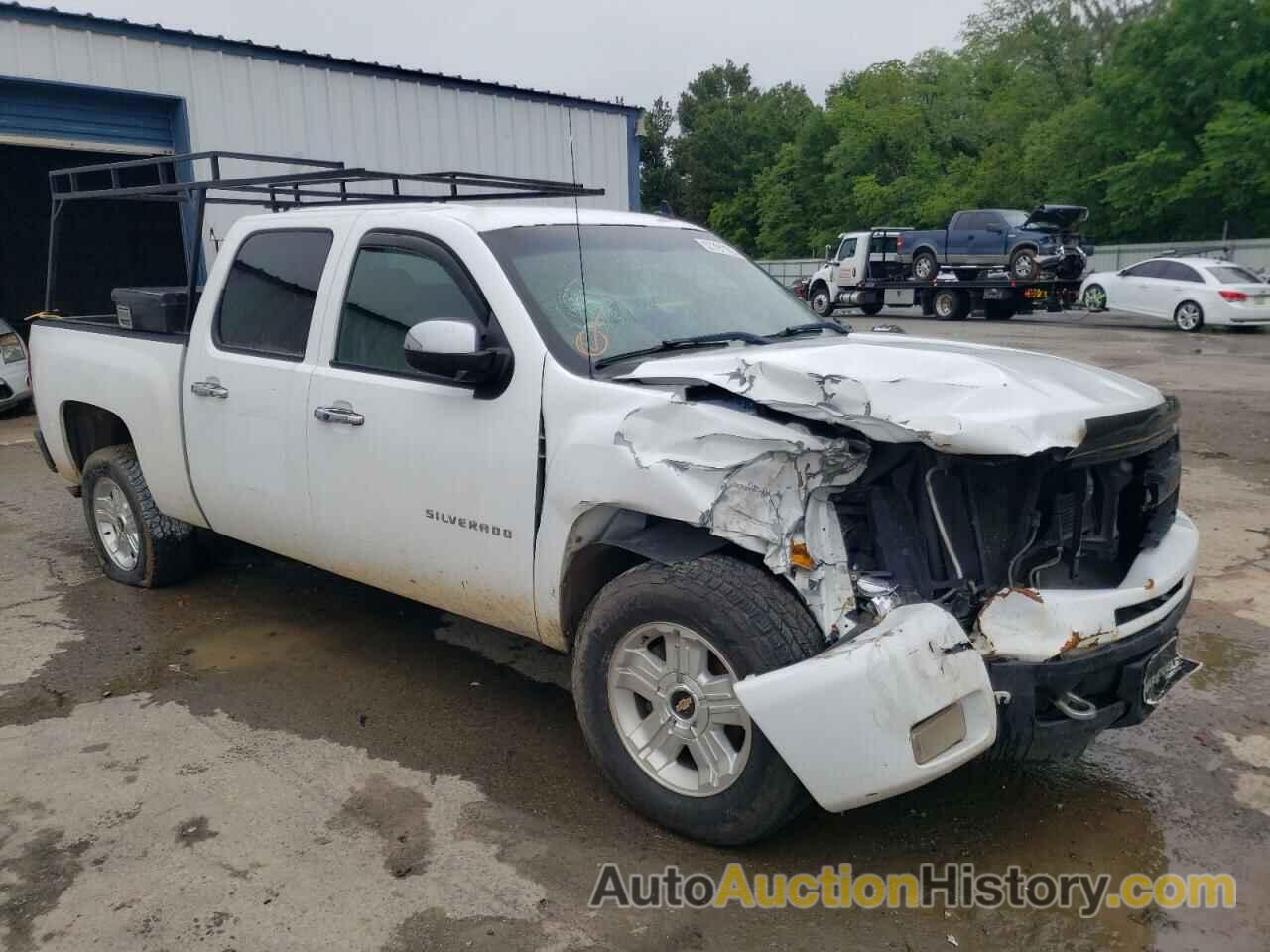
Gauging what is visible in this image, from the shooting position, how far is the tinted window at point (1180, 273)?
20.4m

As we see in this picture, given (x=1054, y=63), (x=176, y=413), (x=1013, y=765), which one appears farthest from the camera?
(x=1054, y=63)

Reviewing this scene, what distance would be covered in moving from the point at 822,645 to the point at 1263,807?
1701 mm

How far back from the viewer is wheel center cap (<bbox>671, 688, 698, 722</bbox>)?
3035mm

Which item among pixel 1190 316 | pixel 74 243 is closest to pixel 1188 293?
pixel 1190 316

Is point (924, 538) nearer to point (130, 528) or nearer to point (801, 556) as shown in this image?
point (801, 556)

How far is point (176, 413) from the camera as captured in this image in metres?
4.88

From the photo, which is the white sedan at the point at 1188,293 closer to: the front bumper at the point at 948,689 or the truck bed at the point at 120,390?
the front bumper at the point at 948,689

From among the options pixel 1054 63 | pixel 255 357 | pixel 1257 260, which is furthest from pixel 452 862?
pixel 1054 63

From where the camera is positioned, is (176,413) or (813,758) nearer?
(813,758)

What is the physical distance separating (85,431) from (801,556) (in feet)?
15.5

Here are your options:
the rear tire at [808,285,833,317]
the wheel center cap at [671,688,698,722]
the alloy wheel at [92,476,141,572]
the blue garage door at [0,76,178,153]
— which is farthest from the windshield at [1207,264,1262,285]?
the wheel center cap at [671,688,698,722]

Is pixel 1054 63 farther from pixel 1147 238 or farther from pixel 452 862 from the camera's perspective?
pixel 452 862

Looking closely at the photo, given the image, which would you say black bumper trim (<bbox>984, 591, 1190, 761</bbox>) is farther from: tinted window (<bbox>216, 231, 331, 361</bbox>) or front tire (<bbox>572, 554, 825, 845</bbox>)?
tinted window (<bbox>216, 231, 331, 361</bbox>)

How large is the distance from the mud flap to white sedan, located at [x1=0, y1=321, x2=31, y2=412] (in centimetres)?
1225
